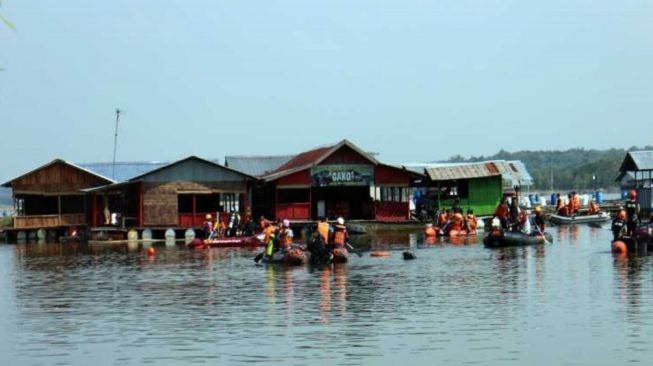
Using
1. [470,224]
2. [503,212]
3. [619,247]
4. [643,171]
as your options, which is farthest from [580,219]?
[619,247]

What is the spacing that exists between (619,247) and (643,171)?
1021 inches

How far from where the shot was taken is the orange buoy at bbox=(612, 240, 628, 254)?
123 feet

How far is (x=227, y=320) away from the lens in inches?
928

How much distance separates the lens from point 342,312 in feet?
80.2

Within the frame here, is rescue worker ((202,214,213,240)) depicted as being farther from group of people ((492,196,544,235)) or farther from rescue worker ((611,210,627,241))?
rescue worker ((611,210,627,241))

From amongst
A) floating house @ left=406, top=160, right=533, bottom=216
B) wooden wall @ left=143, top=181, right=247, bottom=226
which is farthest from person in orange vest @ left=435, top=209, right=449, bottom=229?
wooden wall @ left=143, top=181, right=247, bottom=226

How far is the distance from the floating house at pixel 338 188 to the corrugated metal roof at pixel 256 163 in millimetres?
9091

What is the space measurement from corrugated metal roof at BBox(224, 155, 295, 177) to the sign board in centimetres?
1217

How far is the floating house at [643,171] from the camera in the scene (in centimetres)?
5809

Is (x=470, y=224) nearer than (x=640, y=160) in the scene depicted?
Yes

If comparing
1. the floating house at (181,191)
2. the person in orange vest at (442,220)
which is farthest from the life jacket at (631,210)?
the floating house at (181,191)

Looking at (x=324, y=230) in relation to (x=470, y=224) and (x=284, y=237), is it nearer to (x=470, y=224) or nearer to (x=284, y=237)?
(x=284, y=237)

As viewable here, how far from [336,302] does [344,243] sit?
10.4 m

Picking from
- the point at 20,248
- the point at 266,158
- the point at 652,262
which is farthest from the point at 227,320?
the point at 266,158
